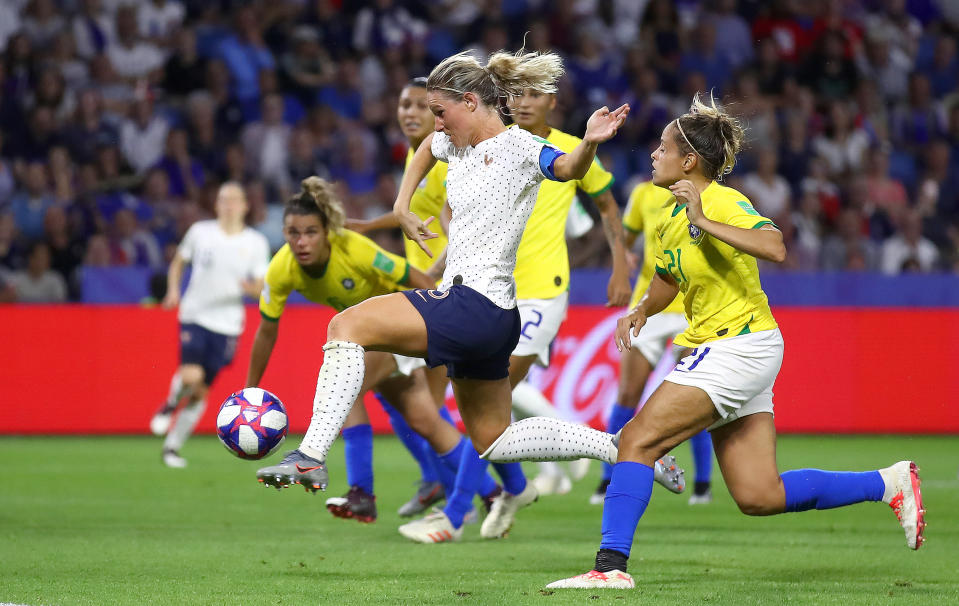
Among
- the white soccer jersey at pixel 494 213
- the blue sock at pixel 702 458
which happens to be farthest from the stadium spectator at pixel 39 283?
the white soccer jersey at pixel 494 213

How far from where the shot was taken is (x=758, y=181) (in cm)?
1530

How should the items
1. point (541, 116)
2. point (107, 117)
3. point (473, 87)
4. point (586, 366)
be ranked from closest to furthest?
point (473, 87) → point (541, 116) → point (586, 366) → point (107, 117)

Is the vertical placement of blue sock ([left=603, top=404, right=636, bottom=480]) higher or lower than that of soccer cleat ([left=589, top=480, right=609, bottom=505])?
higher

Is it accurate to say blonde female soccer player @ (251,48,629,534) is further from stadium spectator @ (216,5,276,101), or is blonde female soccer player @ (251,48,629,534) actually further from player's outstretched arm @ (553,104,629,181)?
stadium spectator @ (216,5,276,101)

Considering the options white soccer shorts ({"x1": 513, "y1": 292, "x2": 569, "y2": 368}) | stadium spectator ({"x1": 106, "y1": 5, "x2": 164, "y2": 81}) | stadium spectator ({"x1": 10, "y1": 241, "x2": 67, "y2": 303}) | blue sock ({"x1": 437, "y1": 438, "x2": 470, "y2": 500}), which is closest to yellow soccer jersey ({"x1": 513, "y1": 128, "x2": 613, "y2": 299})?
white soccer shorts ({"x1": 513, "y1": 292, "x2": 569, "y2": 368})

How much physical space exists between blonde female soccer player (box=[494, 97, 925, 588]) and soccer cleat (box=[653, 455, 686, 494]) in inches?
8.9

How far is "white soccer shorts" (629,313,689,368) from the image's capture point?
886 cm

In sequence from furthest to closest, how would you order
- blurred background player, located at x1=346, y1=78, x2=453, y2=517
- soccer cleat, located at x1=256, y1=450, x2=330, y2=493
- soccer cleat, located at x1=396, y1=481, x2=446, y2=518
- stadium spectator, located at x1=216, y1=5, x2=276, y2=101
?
1. stadium spectator, located at x1=216, y1=5, x2=276, y2=101
2. soccer cleat, located at x1=396, y1=481, x2=446, y2=518
3. blurred background player, located at x1=346, y1=78, x2=453, y2=517
4. soccer cleat, located at x1=256, y1=450, x2=330, y2=493

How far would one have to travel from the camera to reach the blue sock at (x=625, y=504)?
5027mm

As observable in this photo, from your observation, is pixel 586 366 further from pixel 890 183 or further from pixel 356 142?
pixel 890 183

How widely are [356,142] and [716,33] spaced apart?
511 centimetres

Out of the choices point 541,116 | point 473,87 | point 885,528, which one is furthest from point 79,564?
point 885,528

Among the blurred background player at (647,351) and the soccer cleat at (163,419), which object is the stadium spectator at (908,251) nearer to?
the blurred background player at (647,351)

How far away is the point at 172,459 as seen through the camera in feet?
35.2
